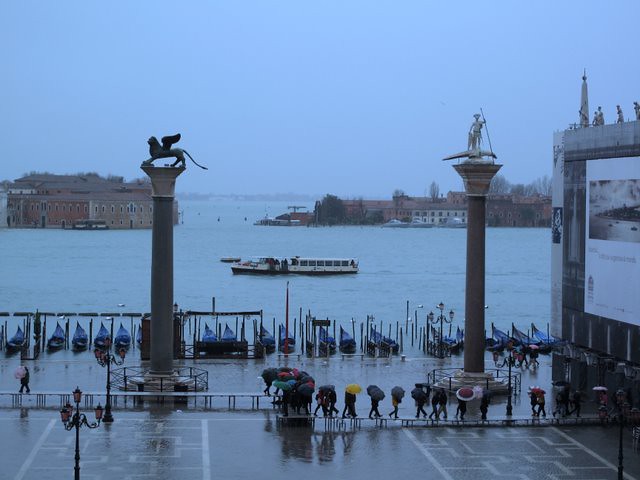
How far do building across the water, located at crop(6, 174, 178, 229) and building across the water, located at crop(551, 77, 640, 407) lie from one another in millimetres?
147869

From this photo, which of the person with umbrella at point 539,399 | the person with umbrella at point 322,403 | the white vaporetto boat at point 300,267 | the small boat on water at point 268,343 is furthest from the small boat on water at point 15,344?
the white vaporetto boat at point 300,267

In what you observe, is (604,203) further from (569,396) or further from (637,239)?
(569,396)

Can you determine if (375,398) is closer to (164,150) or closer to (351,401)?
(351,401)

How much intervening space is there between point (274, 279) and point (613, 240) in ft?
232

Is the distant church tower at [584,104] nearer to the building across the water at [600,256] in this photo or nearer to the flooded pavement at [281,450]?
the building across the water at [600,256]

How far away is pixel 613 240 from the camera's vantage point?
26.4 m

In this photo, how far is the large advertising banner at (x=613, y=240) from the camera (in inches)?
1002

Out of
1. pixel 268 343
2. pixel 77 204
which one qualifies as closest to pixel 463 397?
pixel 268 343

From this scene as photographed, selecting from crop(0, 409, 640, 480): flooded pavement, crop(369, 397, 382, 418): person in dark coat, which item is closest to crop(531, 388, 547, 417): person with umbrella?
crop(0, 409, 640, 480): flooded pavement

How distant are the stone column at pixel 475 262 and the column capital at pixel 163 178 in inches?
248

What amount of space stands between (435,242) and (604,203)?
484ft

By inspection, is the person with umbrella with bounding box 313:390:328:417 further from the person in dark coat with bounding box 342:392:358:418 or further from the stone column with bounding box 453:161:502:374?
the stone column with bounding box 453:161:502:374

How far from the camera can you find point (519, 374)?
101 feet

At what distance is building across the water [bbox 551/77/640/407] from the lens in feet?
84.0
